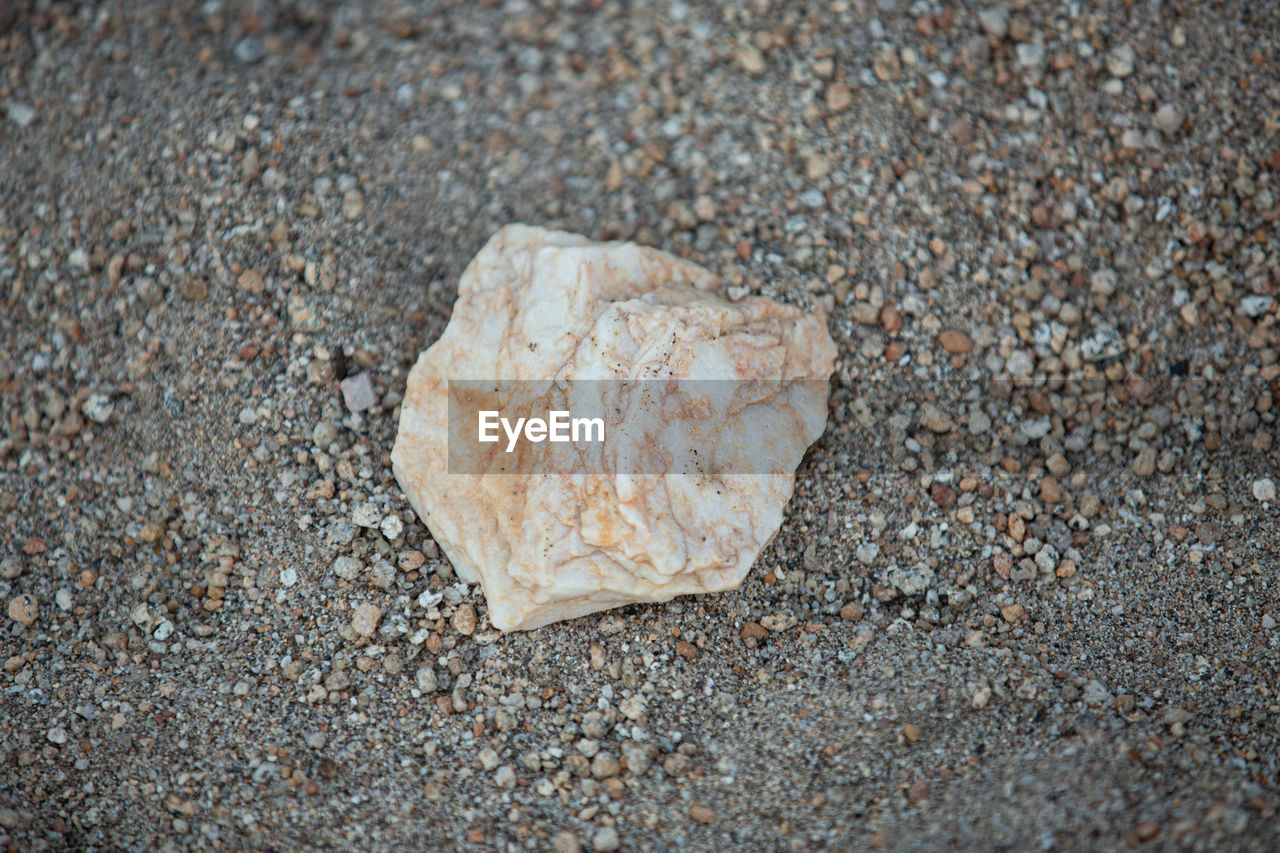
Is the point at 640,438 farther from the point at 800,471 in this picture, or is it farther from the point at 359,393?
the point at 359,393

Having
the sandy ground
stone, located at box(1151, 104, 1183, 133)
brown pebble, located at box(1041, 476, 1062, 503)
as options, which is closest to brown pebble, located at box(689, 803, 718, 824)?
the sandy ground

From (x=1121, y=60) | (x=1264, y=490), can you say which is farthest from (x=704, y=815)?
(x=1121, y=60)

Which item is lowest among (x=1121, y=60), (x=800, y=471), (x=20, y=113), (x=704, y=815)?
(x=704, y=815)

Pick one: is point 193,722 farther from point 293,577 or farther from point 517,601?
point 517,601

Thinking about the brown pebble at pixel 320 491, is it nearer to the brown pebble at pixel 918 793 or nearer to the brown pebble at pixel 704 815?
the brown pebble at pixel 704 815

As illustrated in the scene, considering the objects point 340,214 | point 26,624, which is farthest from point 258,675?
point 340,214
